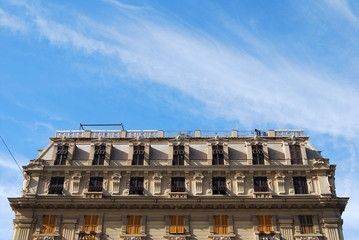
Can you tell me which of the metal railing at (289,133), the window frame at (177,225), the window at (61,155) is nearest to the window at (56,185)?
the window at (61,155)

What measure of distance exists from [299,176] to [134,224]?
1976 cm

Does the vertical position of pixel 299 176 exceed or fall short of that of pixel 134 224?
it exceeds it

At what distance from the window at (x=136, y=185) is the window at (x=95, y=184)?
3619 millimetres

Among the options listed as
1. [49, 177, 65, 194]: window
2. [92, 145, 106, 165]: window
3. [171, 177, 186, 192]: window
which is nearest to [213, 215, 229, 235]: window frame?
[171, 177, 186, 192]: window

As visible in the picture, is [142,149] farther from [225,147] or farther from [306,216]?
[306,216]

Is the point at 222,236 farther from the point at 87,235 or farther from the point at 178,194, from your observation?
the point at 87,235

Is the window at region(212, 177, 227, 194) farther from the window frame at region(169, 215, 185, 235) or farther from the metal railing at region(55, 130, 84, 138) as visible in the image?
the metal railing at region(55, 130, 84, 138)

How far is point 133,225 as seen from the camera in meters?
45.8

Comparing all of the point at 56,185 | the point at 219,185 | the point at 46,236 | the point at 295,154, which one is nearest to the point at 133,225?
the point at 46,236

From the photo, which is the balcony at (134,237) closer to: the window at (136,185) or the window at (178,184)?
the window at (136,185)

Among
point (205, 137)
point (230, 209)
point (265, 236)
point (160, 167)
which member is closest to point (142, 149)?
point (160, 167)

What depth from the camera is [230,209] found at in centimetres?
4631

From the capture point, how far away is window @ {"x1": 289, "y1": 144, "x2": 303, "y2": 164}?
165 feet

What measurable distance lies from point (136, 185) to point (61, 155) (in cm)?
1034
